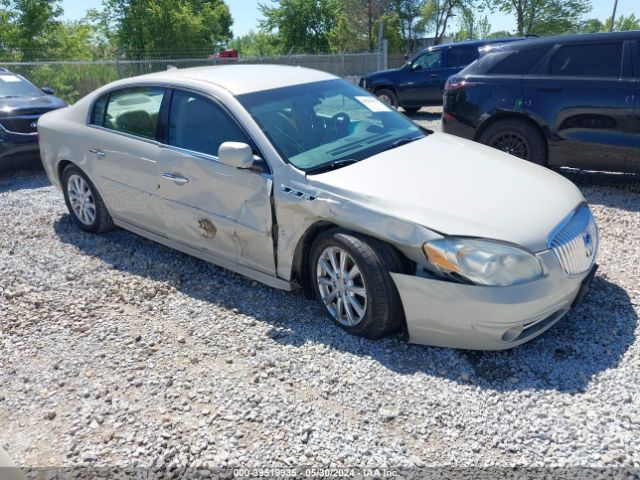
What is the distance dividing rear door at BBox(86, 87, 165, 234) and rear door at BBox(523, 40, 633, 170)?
418 cm

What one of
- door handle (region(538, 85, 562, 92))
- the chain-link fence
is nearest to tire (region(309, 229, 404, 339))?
door handle (region(538, 85, 562, 92))

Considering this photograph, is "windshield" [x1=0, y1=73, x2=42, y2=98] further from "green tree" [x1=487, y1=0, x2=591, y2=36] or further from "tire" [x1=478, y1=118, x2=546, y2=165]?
"green tree" [x1=487, y1=0, x2=591, y2=36]

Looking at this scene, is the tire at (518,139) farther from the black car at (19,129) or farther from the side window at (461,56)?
the side window at (461,56)

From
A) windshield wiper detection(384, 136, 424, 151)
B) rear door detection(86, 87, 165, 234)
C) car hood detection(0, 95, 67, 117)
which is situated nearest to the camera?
windshield wiper detection(384, 136, 424, 151)

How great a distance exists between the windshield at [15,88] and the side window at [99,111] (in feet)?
14.0

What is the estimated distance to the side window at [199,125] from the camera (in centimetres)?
387

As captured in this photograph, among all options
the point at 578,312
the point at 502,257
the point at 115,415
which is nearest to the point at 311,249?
the point at 502,257

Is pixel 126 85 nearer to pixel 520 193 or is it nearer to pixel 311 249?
pixel 311 249

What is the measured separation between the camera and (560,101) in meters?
6.04

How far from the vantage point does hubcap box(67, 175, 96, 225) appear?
5232mm

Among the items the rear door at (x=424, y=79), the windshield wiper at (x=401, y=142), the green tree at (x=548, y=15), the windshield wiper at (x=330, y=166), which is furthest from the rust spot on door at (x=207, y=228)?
the green tree at (x=548, y=15)

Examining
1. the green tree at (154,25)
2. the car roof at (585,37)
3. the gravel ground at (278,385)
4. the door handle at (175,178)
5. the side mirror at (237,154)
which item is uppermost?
the green tree at (154,25)

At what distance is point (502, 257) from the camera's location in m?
2.90

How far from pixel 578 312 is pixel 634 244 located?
159cm
